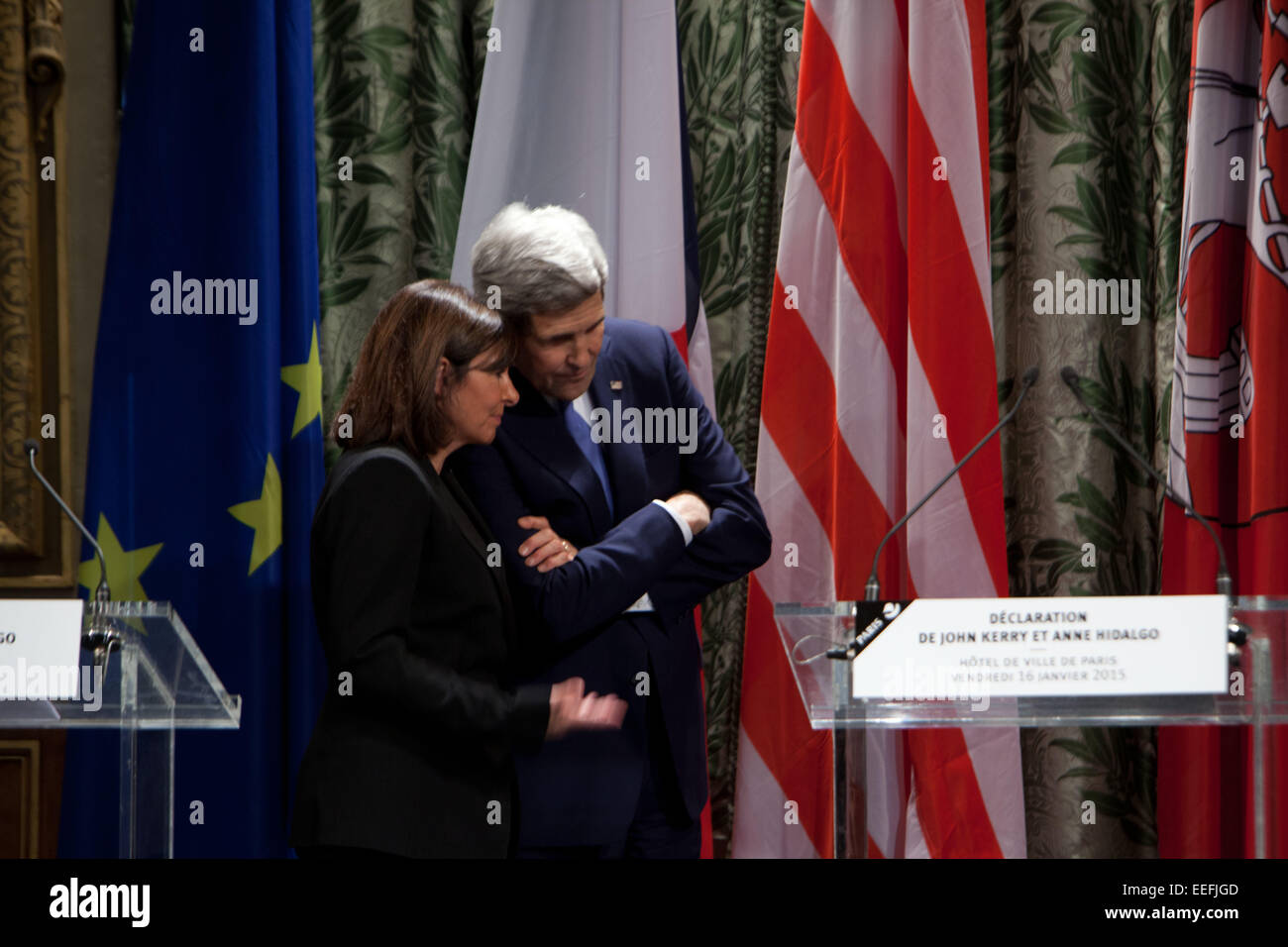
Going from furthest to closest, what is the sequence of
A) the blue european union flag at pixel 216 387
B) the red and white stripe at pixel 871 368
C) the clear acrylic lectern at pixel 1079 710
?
1. the red and white stripe at pixel 871 368
2. the blue european union flag at pixel 216 387
3. the clear acrylic lectern at pixel 1079 710

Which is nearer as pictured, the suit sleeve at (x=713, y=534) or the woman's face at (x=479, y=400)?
the woman's face at (x=479, y=400)

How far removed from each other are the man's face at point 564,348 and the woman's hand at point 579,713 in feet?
1.96

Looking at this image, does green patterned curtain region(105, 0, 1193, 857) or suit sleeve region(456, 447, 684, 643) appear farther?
green patterned curtain region(105, 0, 1193, 857)

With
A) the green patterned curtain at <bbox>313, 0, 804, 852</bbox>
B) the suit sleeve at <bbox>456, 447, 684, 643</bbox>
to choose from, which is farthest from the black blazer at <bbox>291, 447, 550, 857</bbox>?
the green patterned curtain at <bbox>313, 0, 804, 852</bbox>

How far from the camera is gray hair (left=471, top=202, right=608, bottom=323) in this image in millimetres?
2479

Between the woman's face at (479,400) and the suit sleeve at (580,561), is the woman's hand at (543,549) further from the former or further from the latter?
the woman's face at (479,400)

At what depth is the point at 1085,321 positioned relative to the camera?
3205mm

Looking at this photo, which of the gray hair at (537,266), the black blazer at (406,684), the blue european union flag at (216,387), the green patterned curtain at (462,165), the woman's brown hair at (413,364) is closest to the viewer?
the black blazer at (406,684)

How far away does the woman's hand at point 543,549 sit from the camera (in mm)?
2398

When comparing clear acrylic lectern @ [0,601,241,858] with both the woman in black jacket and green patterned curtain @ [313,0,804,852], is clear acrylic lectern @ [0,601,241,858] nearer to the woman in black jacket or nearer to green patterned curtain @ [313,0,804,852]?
the woman in black jacket

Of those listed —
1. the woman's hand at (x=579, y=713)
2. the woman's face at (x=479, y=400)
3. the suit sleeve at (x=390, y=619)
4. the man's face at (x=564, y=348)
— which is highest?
the man's face at (x=564, y=348)

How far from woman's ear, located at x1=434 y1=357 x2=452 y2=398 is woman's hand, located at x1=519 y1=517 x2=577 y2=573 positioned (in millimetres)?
269

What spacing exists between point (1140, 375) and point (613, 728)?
170 cm

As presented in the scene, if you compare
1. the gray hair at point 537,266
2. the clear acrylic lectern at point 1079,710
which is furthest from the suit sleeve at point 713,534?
the clear acrylic lectern at point 1079,710
